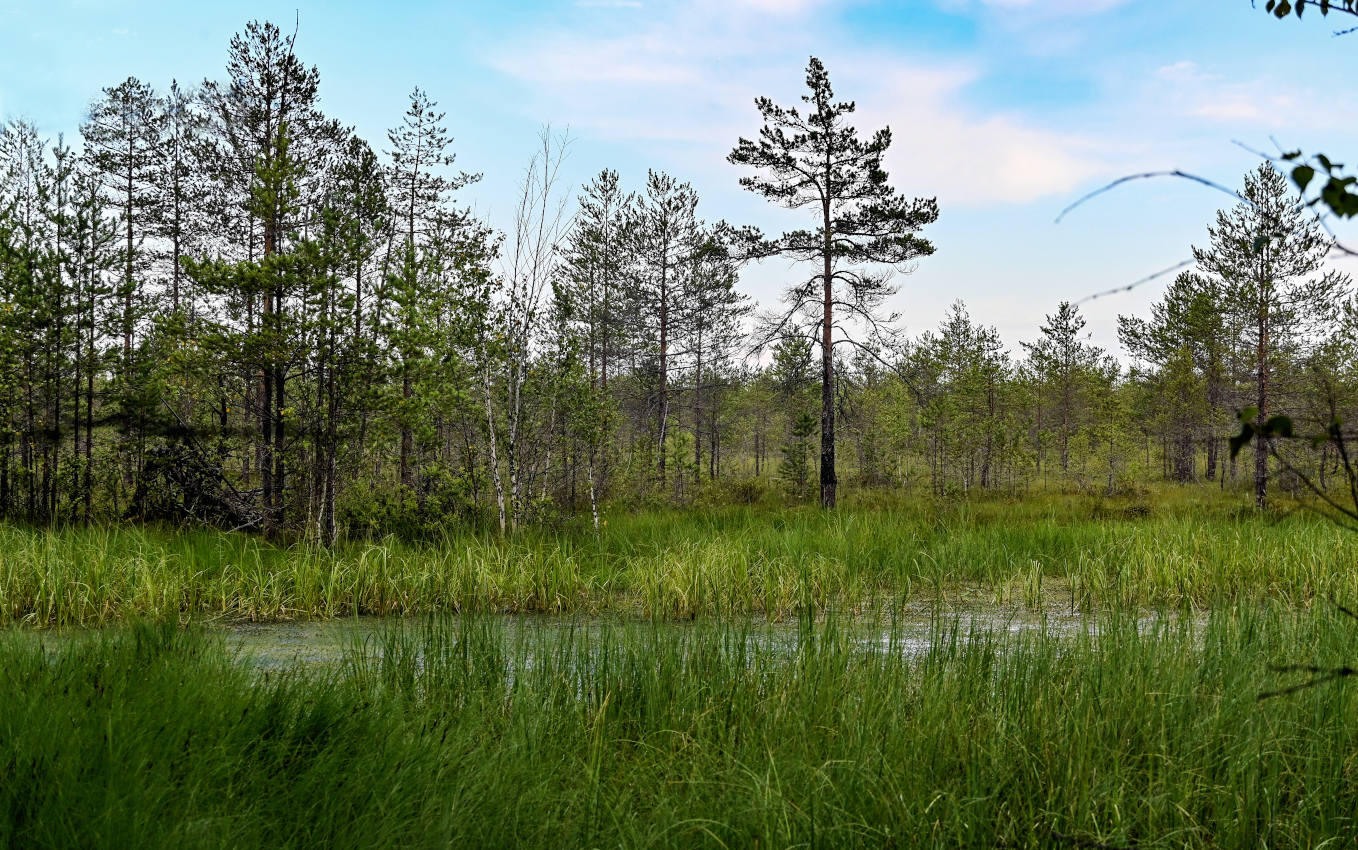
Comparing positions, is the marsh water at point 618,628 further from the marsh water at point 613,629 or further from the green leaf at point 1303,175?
the green leaf at point 1303,175

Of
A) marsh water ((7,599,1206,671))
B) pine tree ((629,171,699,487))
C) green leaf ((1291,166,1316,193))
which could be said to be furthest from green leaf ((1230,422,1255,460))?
pine tree ((629,171,699,487))

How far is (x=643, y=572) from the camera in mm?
7910

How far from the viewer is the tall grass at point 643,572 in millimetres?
7355

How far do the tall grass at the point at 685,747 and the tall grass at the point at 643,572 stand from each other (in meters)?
2.63

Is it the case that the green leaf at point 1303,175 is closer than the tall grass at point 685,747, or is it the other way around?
the green leaf at point 1303,175

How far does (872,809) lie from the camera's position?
9.26ft

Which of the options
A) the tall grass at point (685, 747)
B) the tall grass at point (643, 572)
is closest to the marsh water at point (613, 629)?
the tall grass at point (643, 572)

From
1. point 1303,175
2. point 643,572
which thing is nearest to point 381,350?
point 643,572

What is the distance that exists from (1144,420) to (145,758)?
125ft

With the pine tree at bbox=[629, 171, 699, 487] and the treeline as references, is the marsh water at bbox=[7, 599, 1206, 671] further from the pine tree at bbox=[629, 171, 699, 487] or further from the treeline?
the pine tree at bbox=[629, 171, 699, 487]

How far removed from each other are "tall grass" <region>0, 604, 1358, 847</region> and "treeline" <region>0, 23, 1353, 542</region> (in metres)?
1.49

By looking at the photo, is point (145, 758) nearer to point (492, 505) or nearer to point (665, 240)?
point (492, 505)

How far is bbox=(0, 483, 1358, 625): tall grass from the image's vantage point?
7355 mm

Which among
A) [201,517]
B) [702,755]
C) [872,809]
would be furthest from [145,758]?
[201,517]
